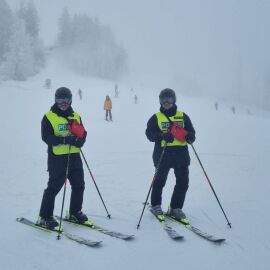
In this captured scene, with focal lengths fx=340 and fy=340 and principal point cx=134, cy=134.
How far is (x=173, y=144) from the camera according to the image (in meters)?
6.31

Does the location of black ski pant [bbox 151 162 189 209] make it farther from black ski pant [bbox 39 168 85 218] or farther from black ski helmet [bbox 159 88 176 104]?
black ski pant [bbox 39 168 85 218]

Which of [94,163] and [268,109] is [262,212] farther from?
[268,109]

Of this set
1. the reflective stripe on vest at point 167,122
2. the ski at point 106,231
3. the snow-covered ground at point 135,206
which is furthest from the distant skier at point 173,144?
the ski at point 106,231

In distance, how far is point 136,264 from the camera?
457cm

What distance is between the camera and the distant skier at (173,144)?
243 inches

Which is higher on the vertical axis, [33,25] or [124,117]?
[33,25]

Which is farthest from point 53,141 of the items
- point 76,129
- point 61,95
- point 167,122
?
point 167,122

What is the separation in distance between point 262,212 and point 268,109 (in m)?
79.6

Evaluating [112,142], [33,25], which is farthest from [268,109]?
[112,142]

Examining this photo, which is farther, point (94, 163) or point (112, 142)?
point (112, 142)

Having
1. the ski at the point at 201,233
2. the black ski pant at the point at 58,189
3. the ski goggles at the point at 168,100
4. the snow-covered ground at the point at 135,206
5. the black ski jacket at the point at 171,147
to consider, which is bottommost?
the snow-covered ground at the point at 135,206

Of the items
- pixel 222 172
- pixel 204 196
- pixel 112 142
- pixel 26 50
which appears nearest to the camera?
pixel 204 196

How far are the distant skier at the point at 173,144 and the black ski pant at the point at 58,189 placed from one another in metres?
1.47

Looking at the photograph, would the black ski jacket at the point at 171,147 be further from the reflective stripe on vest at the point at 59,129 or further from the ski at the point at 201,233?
the reflective stripe on vest at the point at 59,129
